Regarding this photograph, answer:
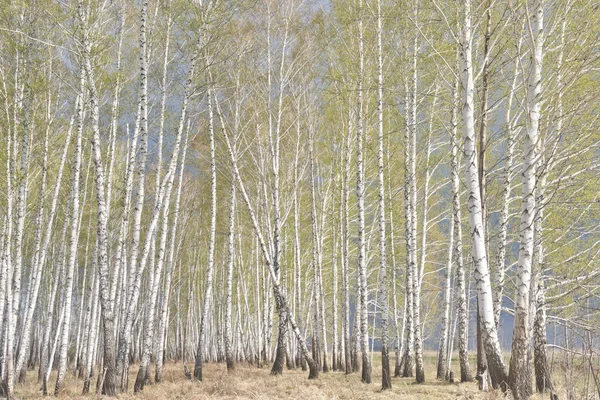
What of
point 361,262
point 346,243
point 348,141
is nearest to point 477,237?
point 361,262

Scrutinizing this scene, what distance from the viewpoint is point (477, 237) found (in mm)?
5793

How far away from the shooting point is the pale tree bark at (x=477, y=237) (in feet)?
18.1

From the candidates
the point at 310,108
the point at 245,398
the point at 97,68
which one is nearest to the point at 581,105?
the point at 245,398

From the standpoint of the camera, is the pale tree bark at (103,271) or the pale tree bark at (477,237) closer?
the pale tree bark at (477,237)

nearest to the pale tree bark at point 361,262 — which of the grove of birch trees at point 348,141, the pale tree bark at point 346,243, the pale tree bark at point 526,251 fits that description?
the grove of birch trees at point 348,141

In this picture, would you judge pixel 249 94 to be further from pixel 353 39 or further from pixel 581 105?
pixel 581 105

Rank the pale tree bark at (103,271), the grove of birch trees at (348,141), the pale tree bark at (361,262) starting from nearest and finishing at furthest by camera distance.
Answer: the grove of birch trees at (348,141) < the pale tree bark at (103,271) < the pale tree bark at (361,262)

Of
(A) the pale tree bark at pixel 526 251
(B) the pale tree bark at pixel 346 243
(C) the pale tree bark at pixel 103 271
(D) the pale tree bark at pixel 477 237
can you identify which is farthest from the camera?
(B) the pale tree bark at pixel 346 243

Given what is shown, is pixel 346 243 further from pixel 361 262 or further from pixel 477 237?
pixel 477 237

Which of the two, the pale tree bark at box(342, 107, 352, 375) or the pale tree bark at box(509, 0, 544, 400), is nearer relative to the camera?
the pale tree bark at box(509, 0, 544, 400)

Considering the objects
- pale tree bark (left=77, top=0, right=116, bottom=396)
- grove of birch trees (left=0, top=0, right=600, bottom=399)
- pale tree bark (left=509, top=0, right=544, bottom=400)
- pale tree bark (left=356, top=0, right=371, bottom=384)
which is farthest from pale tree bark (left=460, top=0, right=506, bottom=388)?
pale tree bark (left=77, top=0, right=116, bottom=396)

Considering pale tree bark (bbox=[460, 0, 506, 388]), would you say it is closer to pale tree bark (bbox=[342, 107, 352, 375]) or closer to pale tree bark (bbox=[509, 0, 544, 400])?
pale tree bark (bbox=[509, 0, 544, 400])

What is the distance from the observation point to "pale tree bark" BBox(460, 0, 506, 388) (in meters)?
5.52

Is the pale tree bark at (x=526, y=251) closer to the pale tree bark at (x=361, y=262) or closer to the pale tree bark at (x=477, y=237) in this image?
the pale tree bark at (x=477, y=237)
